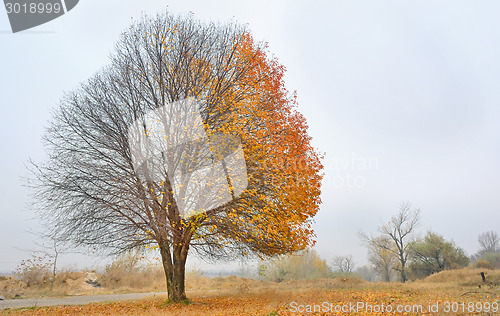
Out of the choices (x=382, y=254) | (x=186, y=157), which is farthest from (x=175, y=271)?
(x=382, y=254)

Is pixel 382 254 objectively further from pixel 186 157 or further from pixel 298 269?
pixel 186 157

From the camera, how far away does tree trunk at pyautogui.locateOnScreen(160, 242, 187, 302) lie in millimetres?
13539

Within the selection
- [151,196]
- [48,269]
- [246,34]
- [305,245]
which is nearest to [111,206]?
[151,196]

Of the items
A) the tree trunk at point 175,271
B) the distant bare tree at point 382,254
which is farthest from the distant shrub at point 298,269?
the tree trunk at point 175,271

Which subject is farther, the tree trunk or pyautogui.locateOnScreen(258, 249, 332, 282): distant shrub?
pyautogui.locateOnScreen(258, 249, 332, 282): distant shrub

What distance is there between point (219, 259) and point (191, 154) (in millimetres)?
5036

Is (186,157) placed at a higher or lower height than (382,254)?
higher

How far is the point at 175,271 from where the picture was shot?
13727mm

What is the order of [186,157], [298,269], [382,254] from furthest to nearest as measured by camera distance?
1. [382,254]
2. [298,269]
3. [186,157]

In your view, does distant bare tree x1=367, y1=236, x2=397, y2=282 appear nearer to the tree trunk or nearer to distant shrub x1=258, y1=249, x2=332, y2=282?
distant shrub x1=258, y1=249, x2=332, y2=282

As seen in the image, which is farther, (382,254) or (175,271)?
(382,254)

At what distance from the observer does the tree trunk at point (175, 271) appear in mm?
13539

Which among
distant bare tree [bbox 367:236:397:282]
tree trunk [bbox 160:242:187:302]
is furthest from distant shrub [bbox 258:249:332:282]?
tree trunk [bbox 160:242:187:302]

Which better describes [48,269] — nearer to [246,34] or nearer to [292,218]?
[292,218]
